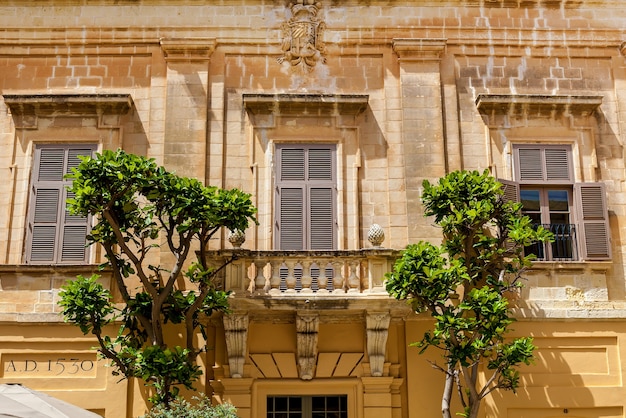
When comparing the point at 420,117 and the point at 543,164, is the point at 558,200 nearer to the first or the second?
the point at 543,164

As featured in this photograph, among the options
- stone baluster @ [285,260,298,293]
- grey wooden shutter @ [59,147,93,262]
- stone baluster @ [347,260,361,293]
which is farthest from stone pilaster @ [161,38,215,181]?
stone baluster @ [347,260,361,293]

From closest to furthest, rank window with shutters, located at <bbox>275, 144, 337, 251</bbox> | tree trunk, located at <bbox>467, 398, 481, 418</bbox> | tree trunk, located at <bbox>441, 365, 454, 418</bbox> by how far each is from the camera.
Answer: tree trunk, located at <bbox>467, 398, 481, 418</bbox>
tree trunk, located at <bbox>441, 365, 454, 418</bbox>
window with shutters, located at <bbox>275, 144, 337, 251</bbox>

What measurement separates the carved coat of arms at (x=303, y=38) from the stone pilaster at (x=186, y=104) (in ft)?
4.03

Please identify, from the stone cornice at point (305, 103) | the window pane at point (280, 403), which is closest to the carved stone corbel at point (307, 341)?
the window pane at point (280, 403)

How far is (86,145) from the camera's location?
13531 mm

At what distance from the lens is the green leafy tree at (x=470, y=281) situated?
11.3 meters

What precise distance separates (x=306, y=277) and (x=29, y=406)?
15.4 ft

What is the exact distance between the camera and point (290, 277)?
12.3 metres

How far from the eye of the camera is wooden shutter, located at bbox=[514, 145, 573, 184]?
13.5 m

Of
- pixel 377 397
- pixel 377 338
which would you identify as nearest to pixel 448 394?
pixel 377 397

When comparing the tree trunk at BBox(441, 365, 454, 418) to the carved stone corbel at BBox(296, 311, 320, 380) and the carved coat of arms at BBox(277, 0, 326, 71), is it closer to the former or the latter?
the carved stone corbel at BBox(296, 311, 320, 380)

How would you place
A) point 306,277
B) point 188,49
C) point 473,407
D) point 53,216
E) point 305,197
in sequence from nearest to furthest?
1. point 473,407
2. point 306,277
3. point 53,216
4. point 305,197
5. point 188,49

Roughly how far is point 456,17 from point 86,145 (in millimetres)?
6342

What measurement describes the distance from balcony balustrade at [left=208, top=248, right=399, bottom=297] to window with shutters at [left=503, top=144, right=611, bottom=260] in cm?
253
